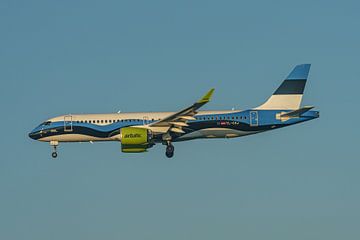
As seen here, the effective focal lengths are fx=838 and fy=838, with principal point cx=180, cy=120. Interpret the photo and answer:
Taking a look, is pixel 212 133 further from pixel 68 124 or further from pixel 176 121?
pixel 68 124

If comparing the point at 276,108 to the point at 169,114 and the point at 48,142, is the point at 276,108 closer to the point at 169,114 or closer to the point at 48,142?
the point at 169,114

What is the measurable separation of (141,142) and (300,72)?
1698 centimetres

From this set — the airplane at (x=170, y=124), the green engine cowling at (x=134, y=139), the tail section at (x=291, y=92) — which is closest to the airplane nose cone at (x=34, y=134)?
the airplane at (x=170, y=124)

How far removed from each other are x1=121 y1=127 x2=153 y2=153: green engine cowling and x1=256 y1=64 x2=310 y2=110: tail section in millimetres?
11006

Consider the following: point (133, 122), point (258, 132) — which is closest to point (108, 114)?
point (133, 122)

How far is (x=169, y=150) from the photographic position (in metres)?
71.0

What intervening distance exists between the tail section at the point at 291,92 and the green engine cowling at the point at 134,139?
11006 mm

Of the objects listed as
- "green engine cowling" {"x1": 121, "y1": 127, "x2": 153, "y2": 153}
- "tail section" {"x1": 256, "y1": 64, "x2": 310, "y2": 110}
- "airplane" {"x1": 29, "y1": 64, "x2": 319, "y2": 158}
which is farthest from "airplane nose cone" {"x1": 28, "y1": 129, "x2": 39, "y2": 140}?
"tail section" {"x1": 256, "y1": 64, "x2": 310, "y2": 110}

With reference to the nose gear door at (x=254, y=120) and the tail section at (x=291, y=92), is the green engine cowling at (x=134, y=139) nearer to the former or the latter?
the nose gear door at (x=254, y=120)

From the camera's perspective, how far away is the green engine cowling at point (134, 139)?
6806 centimetres

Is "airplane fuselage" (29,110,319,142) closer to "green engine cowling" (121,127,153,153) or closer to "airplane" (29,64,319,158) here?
"airplane" (29,64,319,158)

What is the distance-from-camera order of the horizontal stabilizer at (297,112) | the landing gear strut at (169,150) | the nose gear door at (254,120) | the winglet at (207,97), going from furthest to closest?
the nose gear door at (254,120) < the landing gear strut at (169,150) < the horizontal stabilizer at (297,112) < the winglet at (207,97)

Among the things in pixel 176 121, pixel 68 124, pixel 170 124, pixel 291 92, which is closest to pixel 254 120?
pixel 291 92

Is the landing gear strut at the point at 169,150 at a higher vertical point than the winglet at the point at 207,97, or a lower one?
lower
